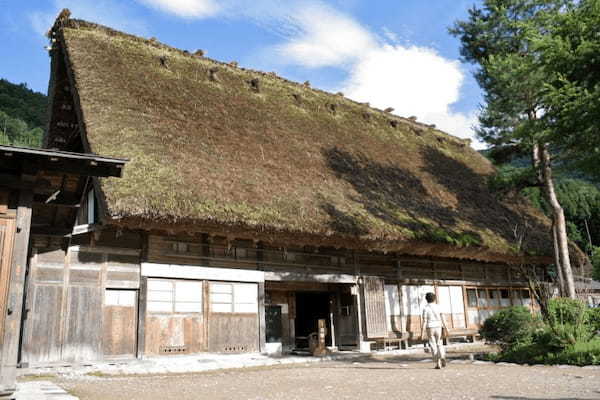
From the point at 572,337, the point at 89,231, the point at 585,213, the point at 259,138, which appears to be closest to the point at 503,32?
the point at 259,138

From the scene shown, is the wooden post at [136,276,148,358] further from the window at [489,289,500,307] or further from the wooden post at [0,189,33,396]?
the window at [489,289,500,307]

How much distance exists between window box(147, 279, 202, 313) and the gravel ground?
1590mm

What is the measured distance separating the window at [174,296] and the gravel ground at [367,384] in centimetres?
159

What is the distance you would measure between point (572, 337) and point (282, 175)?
6.22 meters

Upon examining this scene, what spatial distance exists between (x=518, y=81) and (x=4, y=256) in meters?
11.2

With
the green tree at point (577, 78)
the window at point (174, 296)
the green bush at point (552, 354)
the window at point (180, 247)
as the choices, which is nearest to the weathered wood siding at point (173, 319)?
the window at point (174, 296)

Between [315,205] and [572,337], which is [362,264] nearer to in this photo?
[315,205]

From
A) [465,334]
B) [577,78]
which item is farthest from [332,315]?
[577,78]

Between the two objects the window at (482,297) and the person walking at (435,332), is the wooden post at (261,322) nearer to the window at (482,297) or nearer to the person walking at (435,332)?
the person walking at (435,332)

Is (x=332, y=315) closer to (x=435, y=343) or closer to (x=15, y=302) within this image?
(x=435, y=343)

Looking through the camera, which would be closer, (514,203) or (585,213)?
(514,203)

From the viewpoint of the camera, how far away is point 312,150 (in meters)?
12.5

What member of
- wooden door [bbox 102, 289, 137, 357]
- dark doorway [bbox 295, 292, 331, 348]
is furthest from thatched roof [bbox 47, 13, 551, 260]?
dark doorway [bbox 295, 292, 331, 348]

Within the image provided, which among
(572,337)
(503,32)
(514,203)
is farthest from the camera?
(514,203)
